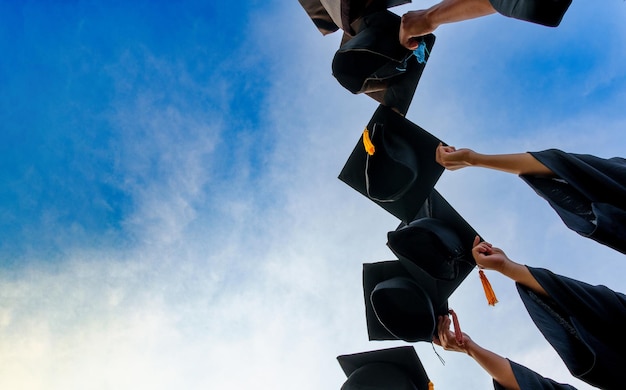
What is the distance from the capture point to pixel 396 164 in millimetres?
3002

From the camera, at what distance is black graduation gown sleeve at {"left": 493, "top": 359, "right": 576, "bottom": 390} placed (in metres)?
2.46

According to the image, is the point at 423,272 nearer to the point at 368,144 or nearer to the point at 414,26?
the point at 368,144

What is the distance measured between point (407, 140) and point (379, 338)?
1.59 meters

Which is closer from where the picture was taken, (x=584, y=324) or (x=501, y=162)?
(x=584, y=324)

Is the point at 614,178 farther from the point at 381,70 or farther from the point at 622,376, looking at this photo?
the point at 381,70

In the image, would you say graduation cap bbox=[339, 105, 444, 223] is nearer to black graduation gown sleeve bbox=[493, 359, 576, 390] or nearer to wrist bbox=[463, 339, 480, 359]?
wrist bbox=[463, 339, 480, 359]

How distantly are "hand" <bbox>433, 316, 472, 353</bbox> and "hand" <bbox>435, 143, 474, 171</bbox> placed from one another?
3.84 ft

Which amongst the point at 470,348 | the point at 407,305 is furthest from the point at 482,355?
the point at 407,305

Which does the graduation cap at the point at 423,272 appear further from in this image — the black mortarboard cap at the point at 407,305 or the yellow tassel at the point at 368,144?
the yellow tassel at the point at 368,144

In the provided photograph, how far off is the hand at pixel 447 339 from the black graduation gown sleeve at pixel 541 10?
6.71ft

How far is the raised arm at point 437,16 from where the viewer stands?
2086 millimetres

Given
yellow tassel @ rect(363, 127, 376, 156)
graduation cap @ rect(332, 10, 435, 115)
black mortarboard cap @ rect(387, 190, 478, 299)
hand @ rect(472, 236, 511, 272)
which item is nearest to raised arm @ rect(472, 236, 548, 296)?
hand @ rect(472, 236, 511, 272)

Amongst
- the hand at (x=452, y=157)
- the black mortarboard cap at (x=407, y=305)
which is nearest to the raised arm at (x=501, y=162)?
the hand at (x=452, y=157)

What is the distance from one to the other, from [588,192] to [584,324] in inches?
27.7
